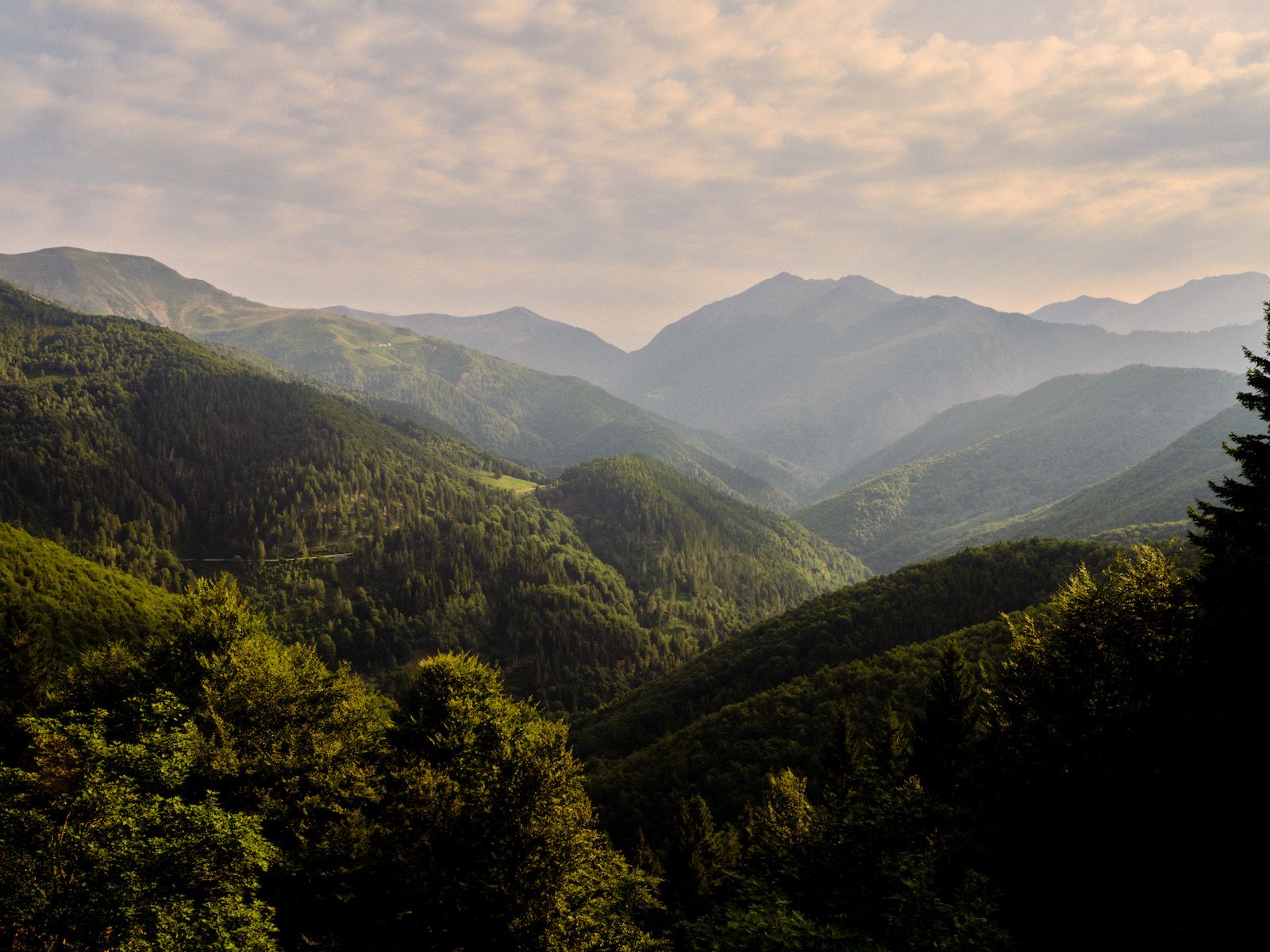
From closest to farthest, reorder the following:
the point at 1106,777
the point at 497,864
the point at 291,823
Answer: the point at 1106,777 → the point at 497,864 → the point at 291,823

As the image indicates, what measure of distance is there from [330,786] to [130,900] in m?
13.9

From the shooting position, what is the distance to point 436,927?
89.3 ft

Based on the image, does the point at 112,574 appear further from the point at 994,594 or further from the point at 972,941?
the point at 994,594

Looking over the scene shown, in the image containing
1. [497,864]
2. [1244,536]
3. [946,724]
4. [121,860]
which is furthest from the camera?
[946,724]

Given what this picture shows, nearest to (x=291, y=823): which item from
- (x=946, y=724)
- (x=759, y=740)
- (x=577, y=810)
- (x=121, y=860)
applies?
(x=121, y=860)

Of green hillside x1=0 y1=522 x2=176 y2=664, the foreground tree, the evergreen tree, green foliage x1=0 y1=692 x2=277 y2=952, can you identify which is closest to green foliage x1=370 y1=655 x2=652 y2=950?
green foliage x1=0 y1=692 x2=277 y2=952

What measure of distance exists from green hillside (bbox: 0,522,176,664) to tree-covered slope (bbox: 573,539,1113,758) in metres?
93.8

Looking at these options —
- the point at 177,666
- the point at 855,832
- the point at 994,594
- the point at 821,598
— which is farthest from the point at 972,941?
the point at 821,598

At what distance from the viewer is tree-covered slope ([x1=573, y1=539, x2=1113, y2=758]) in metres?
143

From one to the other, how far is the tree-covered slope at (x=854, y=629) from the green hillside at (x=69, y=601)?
9376 centimetres

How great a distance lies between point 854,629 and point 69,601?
165570 millimetres

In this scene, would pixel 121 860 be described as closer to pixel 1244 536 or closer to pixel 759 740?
pixel 1244 536

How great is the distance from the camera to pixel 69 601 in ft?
347

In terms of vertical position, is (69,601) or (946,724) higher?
(946,724)
